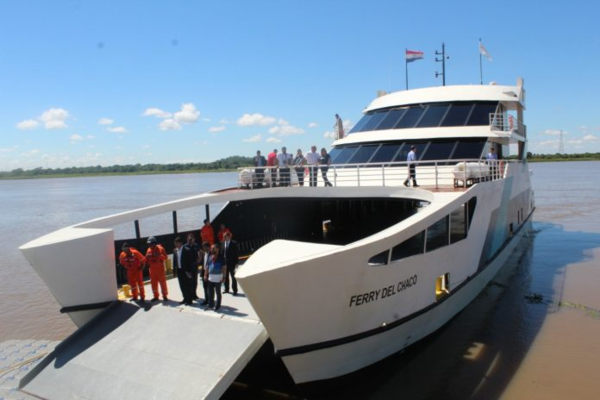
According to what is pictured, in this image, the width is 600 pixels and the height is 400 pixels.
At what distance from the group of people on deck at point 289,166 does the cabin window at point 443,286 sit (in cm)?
360

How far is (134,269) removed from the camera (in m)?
7.37

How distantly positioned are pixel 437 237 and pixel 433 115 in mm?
5285

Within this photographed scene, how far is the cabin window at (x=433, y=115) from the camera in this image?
13.0 metres

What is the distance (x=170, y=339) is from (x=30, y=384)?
1913 mm

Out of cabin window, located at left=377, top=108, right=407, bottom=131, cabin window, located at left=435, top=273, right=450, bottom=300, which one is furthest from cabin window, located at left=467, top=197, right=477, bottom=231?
cabin window, located at left=377, top=108, right=407, bottom=131

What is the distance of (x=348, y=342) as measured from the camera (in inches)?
233

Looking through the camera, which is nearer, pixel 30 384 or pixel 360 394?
pixel 30 384

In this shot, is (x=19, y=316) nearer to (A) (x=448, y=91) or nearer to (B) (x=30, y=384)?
(B) (x=30, y=384)

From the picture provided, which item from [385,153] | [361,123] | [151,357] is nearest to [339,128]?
[361,123]

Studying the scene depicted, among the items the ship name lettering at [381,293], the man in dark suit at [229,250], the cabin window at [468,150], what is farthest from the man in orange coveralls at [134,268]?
the cabin window at [468,150]

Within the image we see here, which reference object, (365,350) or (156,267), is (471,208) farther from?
(156,267)

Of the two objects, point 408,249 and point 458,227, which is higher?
point 458,227

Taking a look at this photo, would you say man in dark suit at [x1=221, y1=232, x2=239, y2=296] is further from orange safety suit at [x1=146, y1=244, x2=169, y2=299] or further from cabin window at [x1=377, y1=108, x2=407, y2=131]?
cabin window at [x1=377, y1=108, x2=407, y2=131]

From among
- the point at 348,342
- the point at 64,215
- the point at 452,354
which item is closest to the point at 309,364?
the point at 348,342
